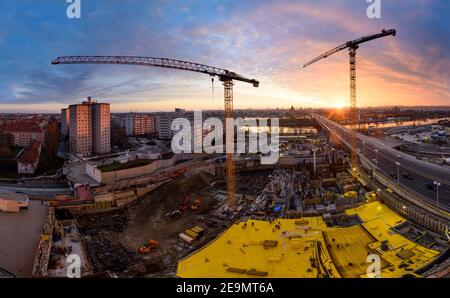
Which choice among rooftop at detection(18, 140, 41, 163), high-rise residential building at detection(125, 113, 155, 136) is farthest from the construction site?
high-rise residential building at detection(125, 113, 155, 136)

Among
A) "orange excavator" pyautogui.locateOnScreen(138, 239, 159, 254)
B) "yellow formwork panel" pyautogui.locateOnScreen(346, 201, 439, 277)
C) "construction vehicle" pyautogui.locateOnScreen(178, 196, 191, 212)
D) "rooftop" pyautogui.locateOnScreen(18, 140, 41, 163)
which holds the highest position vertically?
"rooftop" pyautogui.locateOnScreen(18, 140, 41, 163)

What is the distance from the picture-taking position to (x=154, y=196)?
1277 centimetres

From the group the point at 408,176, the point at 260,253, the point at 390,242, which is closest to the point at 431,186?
the point at 408,176

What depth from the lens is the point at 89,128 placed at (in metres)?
22.8

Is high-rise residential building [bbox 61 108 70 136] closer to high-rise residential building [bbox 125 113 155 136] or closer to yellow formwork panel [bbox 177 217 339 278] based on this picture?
high-rise residential building [bbox 125 113 155 136]

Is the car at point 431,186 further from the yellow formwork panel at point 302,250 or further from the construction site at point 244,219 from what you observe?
the yellow formwork panel at point 302,250

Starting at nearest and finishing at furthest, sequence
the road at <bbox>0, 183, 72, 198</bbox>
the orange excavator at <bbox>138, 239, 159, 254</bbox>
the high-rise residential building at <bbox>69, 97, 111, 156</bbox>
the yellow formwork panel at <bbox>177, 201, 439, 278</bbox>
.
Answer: the yellow formwork panel at <bbox>177, 201, 439, 278</bbox>
the orange excavator at <bbox>138, 239, 159, 254</bbox>
the road at <bbox>0, 183, 72, 198</bbox>
the high-rise residential building at <bbox>69, 97, 111, 156</bbox>

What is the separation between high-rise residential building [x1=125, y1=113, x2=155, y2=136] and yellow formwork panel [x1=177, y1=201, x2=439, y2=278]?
2833 cm

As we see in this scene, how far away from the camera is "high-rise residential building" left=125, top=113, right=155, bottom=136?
114 feet

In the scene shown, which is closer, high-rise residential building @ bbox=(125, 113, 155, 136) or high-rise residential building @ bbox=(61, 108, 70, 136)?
high-rise residential building @ bbox=(61, 108, 70, 136)

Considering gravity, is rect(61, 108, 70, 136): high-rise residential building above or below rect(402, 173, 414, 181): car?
above
